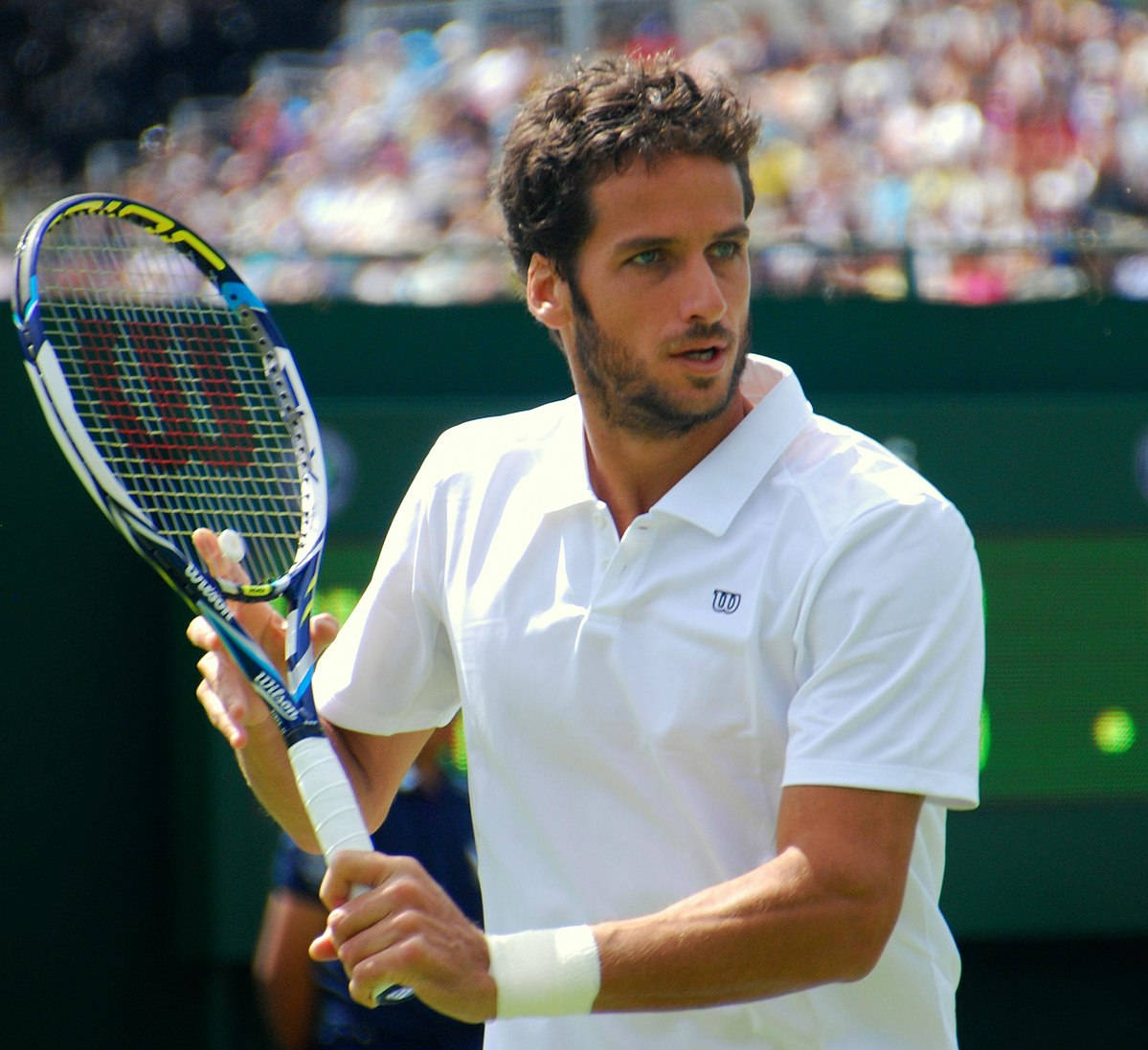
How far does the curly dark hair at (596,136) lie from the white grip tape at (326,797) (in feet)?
2.55

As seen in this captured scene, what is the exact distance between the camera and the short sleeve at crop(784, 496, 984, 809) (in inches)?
80.1

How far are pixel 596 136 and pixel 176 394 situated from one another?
1.34m

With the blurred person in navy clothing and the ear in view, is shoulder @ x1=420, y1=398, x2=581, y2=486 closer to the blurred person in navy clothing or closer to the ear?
the ear

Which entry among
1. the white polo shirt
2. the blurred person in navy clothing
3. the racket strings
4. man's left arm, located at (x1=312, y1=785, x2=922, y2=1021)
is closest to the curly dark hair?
the white polo shirt

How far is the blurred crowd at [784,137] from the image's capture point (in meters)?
7.82

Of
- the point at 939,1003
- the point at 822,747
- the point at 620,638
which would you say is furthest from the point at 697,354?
the point at 939,1003

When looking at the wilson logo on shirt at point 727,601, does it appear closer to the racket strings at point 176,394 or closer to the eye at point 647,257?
the eye at point 647,257

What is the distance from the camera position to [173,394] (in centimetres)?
346

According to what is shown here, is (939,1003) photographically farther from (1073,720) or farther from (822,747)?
(1073,720)

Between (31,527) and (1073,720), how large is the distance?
2966 mm

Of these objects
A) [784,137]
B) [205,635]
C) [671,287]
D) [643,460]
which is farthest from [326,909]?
[784,137]

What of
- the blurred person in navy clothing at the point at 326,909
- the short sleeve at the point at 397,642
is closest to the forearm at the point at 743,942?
the short sleeve at the point at 397,642

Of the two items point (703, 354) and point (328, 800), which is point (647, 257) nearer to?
point (703, 354)

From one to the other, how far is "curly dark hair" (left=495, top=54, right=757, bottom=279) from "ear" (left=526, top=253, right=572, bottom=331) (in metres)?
0.02
